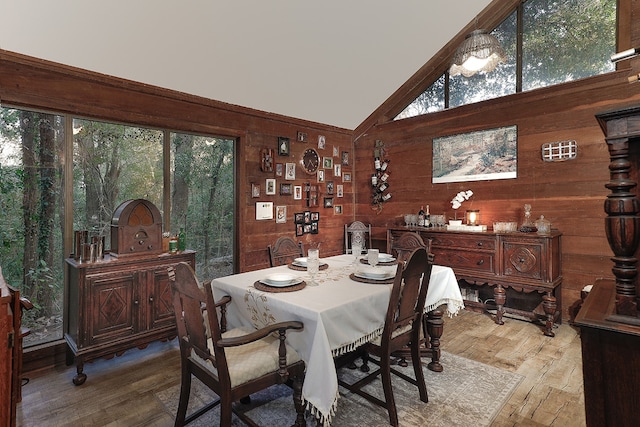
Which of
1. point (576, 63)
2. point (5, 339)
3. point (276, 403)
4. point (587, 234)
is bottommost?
point (276, 403)

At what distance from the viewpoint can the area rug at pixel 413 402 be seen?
6.55 feet

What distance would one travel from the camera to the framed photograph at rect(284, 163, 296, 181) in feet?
14.7

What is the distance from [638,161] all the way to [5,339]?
2.35 meters

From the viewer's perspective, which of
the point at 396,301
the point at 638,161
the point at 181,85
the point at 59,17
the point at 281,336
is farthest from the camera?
the point at 181,85

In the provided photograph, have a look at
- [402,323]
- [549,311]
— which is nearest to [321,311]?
[402,323]

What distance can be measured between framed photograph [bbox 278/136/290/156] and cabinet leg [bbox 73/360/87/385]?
295cm

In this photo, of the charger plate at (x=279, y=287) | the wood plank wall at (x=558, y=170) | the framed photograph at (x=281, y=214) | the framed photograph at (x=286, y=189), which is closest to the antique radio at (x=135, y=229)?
the charger plate at (x=279, y=287)

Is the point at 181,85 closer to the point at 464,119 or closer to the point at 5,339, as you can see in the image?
the point at 5,339

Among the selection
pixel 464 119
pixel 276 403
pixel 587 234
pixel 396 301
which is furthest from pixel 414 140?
pixel 276 403

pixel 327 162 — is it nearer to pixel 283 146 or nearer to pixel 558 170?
pixel 283 146

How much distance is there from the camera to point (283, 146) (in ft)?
14.5

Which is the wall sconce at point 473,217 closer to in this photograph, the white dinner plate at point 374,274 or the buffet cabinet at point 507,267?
the buffet cabinet at point 507,267

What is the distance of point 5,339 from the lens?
137 cm

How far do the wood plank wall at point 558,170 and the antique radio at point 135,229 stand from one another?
3.33m
